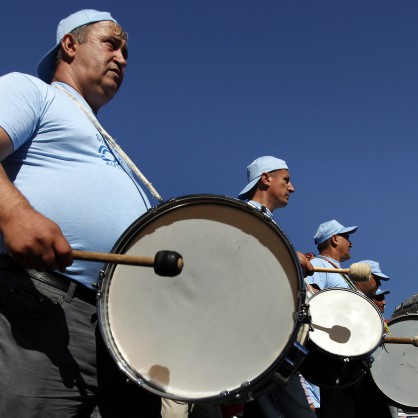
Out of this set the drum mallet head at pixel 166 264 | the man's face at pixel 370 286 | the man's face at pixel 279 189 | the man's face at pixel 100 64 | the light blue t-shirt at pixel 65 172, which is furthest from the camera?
the man's face at pixel 370 286

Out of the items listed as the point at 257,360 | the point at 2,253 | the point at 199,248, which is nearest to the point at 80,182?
the point at 2,253

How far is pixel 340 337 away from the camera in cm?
378

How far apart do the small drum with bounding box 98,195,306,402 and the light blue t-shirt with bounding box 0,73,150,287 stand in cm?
16

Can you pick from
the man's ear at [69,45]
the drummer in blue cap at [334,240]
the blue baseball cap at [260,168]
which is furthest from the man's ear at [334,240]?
the man's ear at [69,45]

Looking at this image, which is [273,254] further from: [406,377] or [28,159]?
[406,377]

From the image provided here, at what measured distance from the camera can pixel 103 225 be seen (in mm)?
1997

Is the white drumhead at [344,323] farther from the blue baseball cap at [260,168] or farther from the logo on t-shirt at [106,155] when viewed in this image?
the logo on t-shirt at [106,155]

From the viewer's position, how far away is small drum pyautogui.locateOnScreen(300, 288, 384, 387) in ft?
11.9

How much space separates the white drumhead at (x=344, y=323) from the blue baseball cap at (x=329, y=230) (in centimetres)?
215

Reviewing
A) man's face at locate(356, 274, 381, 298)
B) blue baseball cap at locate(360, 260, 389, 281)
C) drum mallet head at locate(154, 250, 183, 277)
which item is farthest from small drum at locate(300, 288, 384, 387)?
blue baseball cap at locate(360, 260, 389, 281)

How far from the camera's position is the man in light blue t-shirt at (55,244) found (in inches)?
67.6

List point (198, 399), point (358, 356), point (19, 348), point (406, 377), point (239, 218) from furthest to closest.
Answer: point (406, 377), point (358, 356), point (239, 218), point (19, 348), point (198, 399)

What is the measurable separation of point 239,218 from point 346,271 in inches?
39.6

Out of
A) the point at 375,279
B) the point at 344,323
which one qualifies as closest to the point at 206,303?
the point at 344,323
